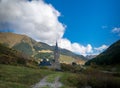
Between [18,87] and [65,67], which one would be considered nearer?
[18,87]

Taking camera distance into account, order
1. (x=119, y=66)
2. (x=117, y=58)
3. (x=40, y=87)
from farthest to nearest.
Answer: (x=117, y=58), (x=119, y=66), (x=40, y=87)

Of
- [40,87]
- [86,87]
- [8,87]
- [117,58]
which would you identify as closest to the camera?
[8,87]

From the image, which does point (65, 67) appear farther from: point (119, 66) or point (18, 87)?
point (18, 87)

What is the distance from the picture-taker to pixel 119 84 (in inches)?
2331

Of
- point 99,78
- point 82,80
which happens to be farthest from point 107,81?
point 82,80

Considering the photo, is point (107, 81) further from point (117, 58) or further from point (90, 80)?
point (117, 58)

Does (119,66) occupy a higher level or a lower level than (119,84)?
higher

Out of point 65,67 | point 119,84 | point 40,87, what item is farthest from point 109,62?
point 40,87

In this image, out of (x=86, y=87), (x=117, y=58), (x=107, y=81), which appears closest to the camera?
(x=86, y=87)

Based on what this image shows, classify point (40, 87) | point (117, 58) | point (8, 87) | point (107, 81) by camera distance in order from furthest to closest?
point (117, 58), point (107, 81), point (40, 87), point (8, 87)

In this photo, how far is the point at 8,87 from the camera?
3603 cm

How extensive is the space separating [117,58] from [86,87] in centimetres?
13936

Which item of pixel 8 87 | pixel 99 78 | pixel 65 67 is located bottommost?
pixel 8 87

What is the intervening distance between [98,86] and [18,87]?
25.2 m
